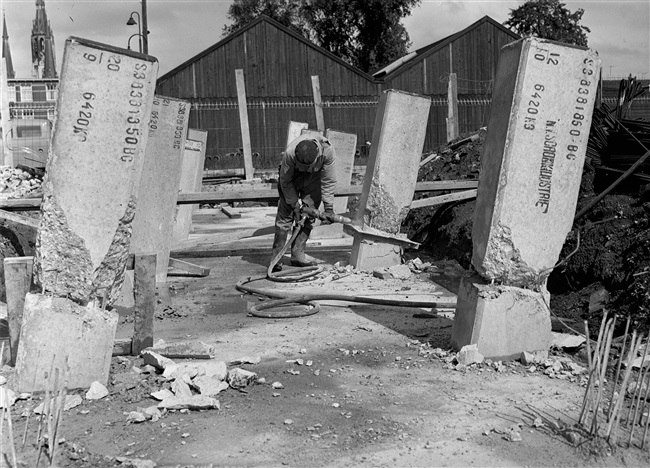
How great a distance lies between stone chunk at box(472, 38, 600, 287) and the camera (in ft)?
17.2

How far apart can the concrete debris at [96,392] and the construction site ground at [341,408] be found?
0.04 meters

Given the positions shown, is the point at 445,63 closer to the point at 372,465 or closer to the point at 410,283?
the point at 410,283

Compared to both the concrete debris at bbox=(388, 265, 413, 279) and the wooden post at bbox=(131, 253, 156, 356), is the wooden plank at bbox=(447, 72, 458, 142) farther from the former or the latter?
the wooden post at bbox=(131, 253, 156, 356)

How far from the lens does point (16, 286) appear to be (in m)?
4.93

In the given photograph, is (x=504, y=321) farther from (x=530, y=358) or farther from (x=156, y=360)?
(x=156, y=360)

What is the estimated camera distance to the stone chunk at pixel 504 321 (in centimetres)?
537

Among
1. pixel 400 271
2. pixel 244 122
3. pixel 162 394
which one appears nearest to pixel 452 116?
pixel 244 122

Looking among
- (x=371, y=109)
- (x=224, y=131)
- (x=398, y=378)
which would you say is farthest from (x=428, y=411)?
(x=224, y=131)

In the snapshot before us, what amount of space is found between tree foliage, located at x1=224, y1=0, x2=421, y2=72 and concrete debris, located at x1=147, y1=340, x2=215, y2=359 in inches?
1538

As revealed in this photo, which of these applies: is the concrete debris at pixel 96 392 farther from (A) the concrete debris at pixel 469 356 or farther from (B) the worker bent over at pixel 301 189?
(B) the worker bent over at pixel 301 189

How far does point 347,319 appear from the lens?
6828 millimetres

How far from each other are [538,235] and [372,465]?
241 centimetres

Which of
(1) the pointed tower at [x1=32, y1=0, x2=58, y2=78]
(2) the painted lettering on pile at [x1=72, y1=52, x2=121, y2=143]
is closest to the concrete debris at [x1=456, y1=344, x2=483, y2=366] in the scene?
(2) the painted lettering on pile at [x1=72, y1=52, x2=121, y2=143]

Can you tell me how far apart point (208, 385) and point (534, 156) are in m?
2.71
